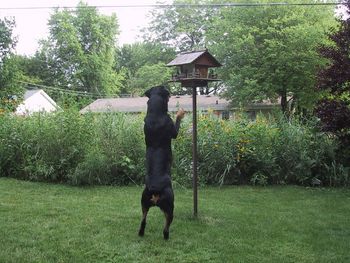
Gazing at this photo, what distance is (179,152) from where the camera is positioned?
8961mm

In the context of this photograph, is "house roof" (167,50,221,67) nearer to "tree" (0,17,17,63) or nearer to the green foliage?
the green foliage

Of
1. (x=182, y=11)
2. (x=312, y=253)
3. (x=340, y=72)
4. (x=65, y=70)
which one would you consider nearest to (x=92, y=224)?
(x=312, y=253)

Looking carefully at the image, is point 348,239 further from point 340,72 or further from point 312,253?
point 340,72

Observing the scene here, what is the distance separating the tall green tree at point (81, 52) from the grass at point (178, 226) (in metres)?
38.8

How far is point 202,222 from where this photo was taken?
19.3 feet

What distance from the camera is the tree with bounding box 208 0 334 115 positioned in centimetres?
2298

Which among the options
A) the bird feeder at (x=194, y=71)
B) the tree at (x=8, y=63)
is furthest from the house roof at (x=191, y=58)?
the tree at (x=8, y=63)

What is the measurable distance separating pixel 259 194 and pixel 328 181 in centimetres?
206

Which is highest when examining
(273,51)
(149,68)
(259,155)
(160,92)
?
(149,68)

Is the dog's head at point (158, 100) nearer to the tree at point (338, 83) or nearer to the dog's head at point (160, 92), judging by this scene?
the dog's head at point (160, 92)

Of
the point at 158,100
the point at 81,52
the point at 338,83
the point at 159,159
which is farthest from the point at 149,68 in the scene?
the point at 159,159

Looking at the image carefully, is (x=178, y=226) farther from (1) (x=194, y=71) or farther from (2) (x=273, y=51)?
(2) (x=273, y=51)

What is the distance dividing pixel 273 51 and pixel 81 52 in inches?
1039

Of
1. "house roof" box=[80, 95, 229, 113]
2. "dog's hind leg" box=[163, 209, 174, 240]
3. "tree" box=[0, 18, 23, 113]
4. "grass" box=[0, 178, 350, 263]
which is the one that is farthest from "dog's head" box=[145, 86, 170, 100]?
"house roof" box=[80, 95, 229, 113]
